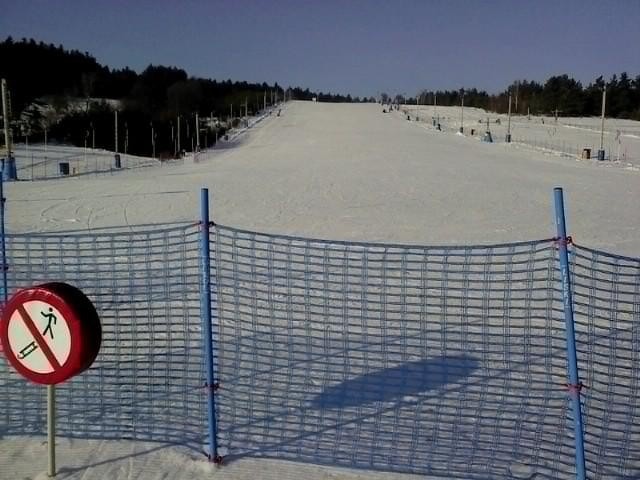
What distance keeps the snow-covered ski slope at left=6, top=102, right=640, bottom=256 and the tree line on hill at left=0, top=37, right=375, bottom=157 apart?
25.3m

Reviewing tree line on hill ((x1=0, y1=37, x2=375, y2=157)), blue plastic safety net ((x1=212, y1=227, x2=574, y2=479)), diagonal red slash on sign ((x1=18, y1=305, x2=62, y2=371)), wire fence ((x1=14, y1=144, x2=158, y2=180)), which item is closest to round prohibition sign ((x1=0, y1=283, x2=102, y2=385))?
diagonal red slash on sign ((x1=18, y1=305, x2=62, y2=371))

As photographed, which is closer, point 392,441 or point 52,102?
point 392,441

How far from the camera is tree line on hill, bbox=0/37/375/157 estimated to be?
56.9m

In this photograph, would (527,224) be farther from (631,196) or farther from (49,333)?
(49,333)

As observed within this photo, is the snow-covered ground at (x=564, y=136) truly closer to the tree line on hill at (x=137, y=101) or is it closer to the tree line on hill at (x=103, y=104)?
the tree line on hill at (x=137, y=101)

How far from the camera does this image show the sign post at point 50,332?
3594mm

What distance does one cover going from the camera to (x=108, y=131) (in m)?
57.8

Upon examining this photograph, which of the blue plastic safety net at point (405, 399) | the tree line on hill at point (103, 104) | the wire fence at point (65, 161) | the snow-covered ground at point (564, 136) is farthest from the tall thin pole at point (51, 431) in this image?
the tree line on hill at point (103, 104)

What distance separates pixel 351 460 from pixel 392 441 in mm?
365

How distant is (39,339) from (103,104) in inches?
2616

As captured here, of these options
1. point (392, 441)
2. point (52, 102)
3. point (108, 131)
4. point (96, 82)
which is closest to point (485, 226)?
point (392, 441)

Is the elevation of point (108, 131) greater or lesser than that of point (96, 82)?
lesser

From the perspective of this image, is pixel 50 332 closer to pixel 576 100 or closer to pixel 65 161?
pixel 65 161

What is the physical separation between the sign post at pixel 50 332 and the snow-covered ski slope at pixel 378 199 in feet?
29.2
